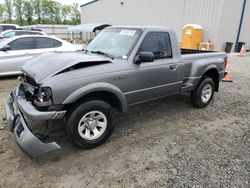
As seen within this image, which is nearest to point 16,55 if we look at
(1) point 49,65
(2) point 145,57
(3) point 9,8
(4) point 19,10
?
(1) point 49,65

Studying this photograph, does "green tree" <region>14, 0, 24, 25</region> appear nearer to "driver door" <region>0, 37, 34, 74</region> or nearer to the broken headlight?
"driver door" <region>0, 37, 34, 74</region>

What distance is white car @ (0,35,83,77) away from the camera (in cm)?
725

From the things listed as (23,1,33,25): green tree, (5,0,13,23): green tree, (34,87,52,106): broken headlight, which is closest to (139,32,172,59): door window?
(34,87,52,106): broken headlight

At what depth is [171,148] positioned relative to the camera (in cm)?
361

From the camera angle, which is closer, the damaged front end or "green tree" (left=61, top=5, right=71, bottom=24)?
the damaged front end

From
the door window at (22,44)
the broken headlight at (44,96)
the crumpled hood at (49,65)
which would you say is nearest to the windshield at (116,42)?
the crumpled hood at (49,65)

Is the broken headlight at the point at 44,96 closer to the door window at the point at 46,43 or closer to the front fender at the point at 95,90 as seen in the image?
the front fender at the point at 95,90

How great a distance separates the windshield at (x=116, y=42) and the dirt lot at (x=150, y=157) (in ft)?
4.76

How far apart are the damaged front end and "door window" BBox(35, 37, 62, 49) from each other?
5159 mm

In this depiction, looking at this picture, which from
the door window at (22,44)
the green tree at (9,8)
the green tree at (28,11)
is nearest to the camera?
the door window at (22,44)

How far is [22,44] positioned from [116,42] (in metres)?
5.06

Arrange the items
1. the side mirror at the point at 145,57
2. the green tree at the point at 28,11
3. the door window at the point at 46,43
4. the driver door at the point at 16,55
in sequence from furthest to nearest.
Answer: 1. the green tree at the point at 28,11
2. the door window at the point at 46,43
3. the driver door at the point at 16,55
4. the side mirror at the point at 145,57

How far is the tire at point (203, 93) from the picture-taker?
5154mm

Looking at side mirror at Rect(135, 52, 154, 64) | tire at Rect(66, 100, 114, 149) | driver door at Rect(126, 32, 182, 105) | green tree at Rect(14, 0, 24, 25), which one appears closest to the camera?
tire at Rect(66, 100, 114, 149)
